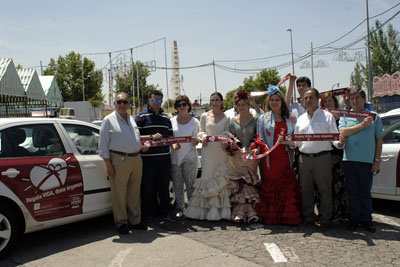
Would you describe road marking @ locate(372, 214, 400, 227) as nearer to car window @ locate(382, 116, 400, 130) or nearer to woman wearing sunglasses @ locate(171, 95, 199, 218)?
car window @ locate(382, 116, 400, 130)

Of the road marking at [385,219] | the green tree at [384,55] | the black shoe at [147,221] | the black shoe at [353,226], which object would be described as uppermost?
the green tree at [384,55]

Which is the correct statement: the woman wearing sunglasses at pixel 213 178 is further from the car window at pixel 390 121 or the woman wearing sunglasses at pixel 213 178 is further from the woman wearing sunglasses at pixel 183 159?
the car window at pixel 390 121

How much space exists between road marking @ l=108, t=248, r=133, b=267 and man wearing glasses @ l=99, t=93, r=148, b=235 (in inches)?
24.8

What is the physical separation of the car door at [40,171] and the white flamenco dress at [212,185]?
172cm

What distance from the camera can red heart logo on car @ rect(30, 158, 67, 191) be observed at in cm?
402

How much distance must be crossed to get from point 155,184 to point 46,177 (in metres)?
1.76

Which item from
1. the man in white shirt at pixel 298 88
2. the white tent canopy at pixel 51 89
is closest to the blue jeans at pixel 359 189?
the man in white shirt at pixel 298 88

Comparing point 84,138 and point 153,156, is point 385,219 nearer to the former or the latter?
point 153,156

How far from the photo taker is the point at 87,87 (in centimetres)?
3953

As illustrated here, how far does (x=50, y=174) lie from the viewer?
415 cm

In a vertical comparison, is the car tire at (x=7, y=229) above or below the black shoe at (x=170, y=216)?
above

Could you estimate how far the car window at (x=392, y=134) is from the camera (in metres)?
5.05

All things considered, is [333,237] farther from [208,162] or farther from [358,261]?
[208,162]

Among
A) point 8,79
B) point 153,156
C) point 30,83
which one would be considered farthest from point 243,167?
point 30,83
